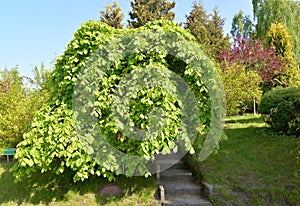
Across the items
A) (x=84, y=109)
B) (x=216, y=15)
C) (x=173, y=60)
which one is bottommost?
(x=84, y=109)

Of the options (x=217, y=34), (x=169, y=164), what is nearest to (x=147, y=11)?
(x=217, y=34)

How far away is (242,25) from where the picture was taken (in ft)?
70.8

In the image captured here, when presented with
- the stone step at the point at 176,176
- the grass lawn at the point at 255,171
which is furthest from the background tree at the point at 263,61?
the stone step at the point at 176,176

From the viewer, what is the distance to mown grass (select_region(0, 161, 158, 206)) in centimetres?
368

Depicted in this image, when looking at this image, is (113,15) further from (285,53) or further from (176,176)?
(176,176)

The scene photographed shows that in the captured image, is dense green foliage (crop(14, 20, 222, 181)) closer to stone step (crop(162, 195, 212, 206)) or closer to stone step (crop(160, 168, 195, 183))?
stone step (crop(162, 195, 212, 206))

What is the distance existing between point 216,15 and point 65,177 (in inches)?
803

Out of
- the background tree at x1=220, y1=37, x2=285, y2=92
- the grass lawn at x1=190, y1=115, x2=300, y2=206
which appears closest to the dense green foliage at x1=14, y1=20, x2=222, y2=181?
the grass lawn at x1=190, y1=115, x2=300, y2=206

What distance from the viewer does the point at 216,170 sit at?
14.6 feet

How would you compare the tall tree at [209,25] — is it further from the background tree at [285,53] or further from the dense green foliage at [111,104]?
the dense green foliage at [111,104]

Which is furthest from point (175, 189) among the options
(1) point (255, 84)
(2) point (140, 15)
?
(2) point (140, 15)

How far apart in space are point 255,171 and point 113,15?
15220 millimetres

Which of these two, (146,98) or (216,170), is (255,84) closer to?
(216,170)

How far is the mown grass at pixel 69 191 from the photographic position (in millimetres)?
3682
